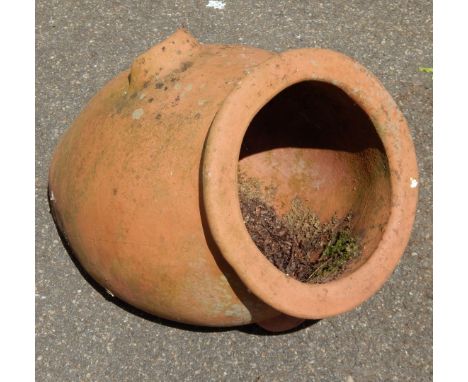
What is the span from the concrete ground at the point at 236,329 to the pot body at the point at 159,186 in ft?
1.52

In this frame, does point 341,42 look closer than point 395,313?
No

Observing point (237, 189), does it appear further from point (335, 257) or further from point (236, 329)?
point (236, 329)

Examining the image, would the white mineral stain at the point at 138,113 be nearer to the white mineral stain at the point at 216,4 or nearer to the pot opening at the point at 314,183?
the pot opening at the point at 314,183

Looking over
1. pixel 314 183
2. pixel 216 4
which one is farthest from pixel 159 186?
pixel 216 4

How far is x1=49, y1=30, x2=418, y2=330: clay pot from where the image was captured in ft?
4.72

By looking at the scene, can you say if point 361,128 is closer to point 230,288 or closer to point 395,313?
Result: point 230,288

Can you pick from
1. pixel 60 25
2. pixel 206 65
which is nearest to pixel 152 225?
pixel 206 65

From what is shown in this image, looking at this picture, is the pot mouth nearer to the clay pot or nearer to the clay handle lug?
the clay pot

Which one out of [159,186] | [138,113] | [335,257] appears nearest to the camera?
[159,186]

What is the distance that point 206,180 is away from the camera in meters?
1.38

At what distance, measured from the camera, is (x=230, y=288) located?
62.6 inches

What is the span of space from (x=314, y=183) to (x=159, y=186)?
0.82 metres

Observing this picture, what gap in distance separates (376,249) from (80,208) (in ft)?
3.26

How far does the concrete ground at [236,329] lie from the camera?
7.13 feet
